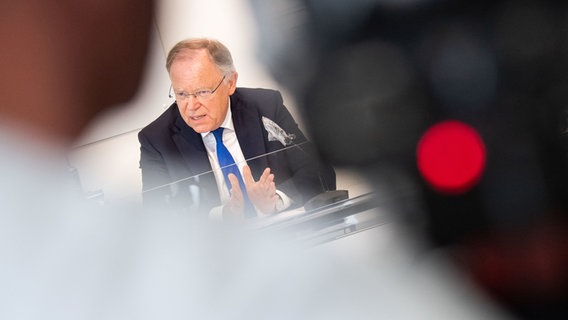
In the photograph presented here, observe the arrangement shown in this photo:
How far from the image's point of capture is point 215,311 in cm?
137

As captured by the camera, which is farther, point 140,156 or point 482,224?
point 482,224

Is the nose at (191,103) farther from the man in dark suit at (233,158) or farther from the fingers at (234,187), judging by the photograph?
the fingers at (234,187)

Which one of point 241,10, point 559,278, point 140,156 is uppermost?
point 241,10

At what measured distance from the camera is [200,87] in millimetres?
1307

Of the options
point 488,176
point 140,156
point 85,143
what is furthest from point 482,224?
point 85,143

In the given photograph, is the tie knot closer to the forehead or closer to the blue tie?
the blue tie

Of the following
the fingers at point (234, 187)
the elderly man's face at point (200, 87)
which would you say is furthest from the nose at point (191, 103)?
the fingers at point (234, 187)

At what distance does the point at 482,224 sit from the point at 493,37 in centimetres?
Result: 43

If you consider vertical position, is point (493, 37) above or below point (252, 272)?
above

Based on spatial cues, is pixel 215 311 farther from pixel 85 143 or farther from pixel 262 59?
pixel 262 59

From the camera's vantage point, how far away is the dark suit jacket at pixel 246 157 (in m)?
1.31

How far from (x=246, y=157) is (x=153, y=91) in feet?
0.79

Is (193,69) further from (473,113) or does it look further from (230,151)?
(473,113)

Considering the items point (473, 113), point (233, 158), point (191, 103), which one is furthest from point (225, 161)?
point (473, 113)
